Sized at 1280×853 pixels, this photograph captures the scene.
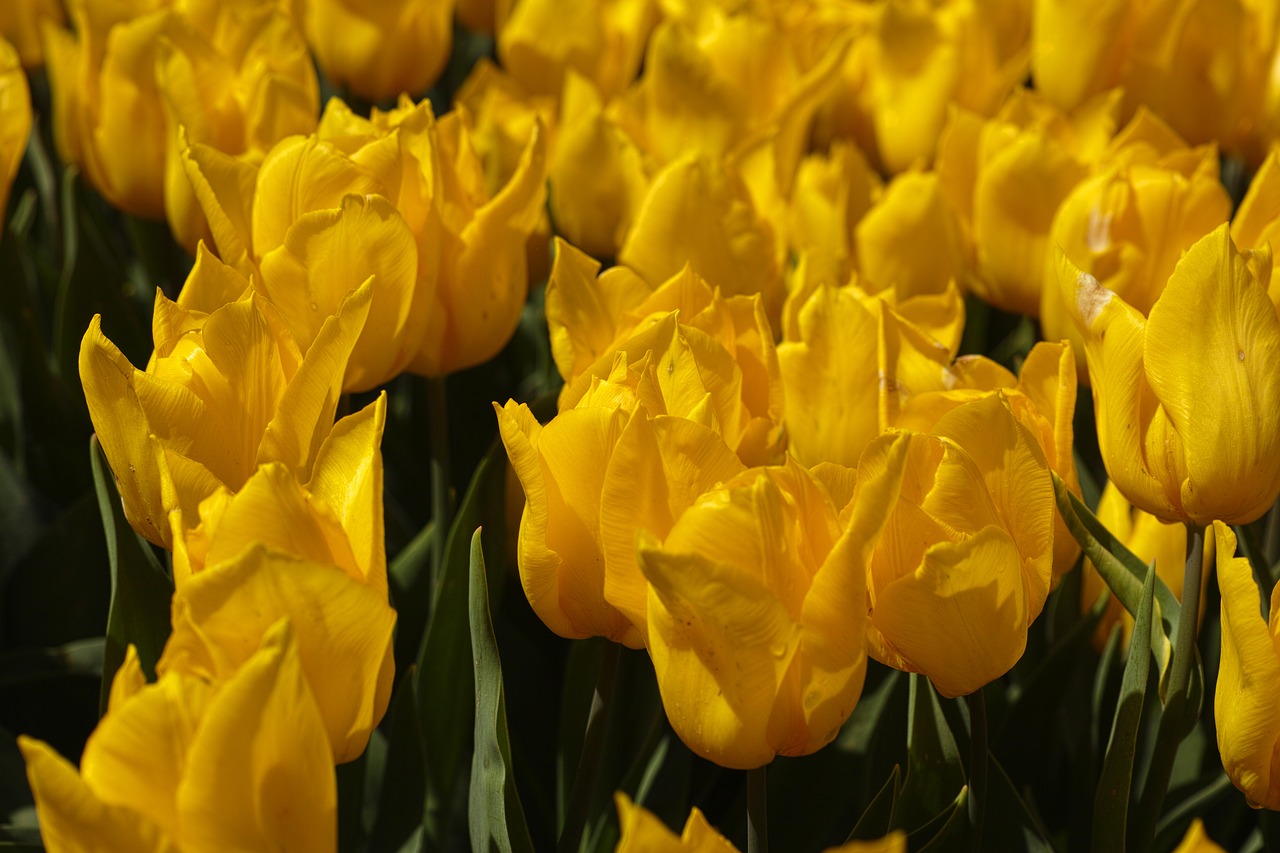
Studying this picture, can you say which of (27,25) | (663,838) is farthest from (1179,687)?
(27,25)

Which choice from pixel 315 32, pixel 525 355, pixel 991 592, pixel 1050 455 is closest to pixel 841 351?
pixel 1050 455

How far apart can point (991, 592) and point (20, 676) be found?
0.70 m

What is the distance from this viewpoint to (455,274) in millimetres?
888

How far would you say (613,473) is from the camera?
59cm

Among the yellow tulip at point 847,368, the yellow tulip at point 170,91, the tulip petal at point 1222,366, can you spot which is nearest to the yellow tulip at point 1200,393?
the tulip petal at point 1222,366

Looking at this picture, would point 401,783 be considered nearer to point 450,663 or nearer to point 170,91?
point 450,663

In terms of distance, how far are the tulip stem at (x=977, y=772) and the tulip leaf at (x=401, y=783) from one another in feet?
1.12

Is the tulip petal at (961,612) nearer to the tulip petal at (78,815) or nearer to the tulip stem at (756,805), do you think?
the tulip stem at (756,805)

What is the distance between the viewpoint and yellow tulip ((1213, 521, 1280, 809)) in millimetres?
595

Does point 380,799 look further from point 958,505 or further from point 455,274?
point 958,505

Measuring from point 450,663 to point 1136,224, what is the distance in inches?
22.1

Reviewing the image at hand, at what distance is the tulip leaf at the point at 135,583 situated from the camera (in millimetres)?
810

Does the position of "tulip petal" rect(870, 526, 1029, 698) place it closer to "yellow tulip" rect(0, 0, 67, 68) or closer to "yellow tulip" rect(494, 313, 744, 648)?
"yellow tulip" rect(494, 313, 744, 648)

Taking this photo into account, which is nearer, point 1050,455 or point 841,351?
point 1050,455
